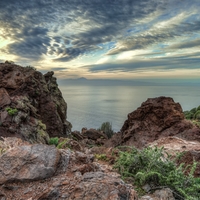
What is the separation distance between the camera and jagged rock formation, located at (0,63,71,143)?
391 inches

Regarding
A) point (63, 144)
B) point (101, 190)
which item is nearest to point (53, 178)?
point (101, 190)

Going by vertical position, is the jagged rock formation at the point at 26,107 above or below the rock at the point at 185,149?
above

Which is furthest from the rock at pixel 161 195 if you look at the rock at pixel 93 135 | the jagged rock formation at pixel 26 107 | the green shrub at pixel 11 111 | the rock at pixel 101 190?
the rock at pixel 93 135

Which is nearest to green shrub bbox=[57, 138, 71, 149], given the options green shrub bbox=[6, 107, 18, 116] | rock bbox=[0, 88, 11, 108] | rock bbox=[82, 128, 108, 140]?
green shrub bbox=[6, 107, 18, 116]

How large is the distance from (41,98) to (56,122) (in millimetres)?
1987

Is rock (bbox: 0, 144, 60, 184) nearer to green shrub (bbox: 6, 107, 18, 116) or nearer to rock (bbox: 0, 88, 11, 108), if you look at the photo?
green shrub (bbox: 6, 107, 18, 116)

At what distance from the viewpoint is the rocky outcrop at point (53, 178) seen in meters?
3.12

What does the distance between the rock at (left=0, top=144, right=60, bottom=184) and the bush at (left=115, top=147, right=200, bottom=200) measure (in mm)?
1700

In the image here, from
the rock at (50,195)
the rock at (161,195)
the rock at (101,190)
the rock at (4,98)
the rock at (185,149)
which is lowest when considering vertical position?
the rock at (185,149)

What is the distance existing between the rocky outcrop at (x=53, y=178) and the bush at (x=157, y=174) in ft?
3.17

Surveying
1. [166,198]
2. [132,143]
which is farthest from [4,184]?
[132,143]

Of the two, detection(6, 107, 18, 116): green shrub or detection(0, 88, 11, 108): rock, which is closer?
detection(6, 107, 18, 116): green shrub

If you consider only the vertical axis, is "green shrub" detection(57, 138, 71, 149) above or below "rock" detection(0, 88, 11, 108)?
below

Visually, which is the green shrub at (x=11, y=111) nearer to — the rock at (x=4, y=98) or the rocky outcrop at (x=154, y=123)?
the rock at (x=4, y=98)
